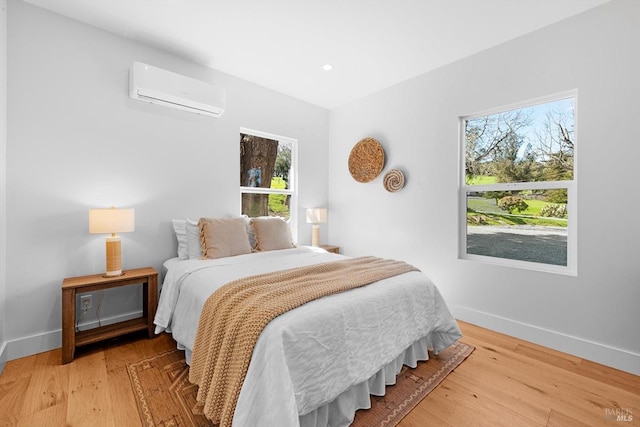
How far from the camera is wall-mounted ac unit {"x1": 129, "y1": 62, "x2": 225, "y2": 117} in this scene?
2.53 meters

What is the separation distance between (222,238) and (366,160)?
2120mm

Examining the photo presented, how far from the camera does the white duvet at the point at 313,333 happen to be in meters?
1.19

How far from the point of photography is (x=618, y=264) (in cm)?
211

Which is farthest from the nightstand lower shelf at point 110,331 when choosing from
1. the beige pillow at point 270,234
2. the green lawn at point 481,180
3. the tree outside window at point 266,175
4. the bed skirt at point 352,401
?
the green lawn at point 481,180

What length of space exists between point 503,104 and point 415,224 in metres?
1.47

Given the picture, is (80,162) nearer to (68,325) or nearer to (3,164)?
(3,164)

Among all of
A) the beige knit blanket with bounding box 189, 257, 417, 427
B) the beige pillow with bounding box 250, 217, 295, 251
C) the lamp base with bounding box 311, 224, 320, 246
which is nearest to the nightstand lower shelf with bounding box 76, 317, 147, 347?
the beige knit blanket with bounding box 189, 257, 417, 427

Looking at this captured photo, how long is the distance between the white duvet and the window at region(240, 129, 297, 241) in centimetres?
125

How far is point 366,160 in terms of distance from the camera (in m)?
3.79

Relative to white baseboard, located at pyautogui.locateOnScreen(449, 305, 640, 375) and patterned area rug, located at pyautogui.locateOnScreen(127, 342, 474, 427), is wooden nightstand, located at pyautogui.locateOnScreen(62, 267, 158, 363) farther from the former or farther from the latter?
white baseboard, located at pyautogui.locateOnScreen(449, 305, 640, 375)

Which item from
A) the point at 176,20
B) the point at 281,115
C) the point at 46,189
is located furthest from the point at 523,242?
the point at 46,189

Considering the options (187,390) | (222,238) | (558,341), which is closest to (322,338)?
(187,390)

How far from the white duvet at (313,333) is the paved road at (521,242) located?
1118 mm

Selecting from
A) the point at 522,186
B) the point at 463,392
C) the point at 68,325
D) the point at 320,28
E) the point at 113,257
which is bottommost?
the point at 463,392
